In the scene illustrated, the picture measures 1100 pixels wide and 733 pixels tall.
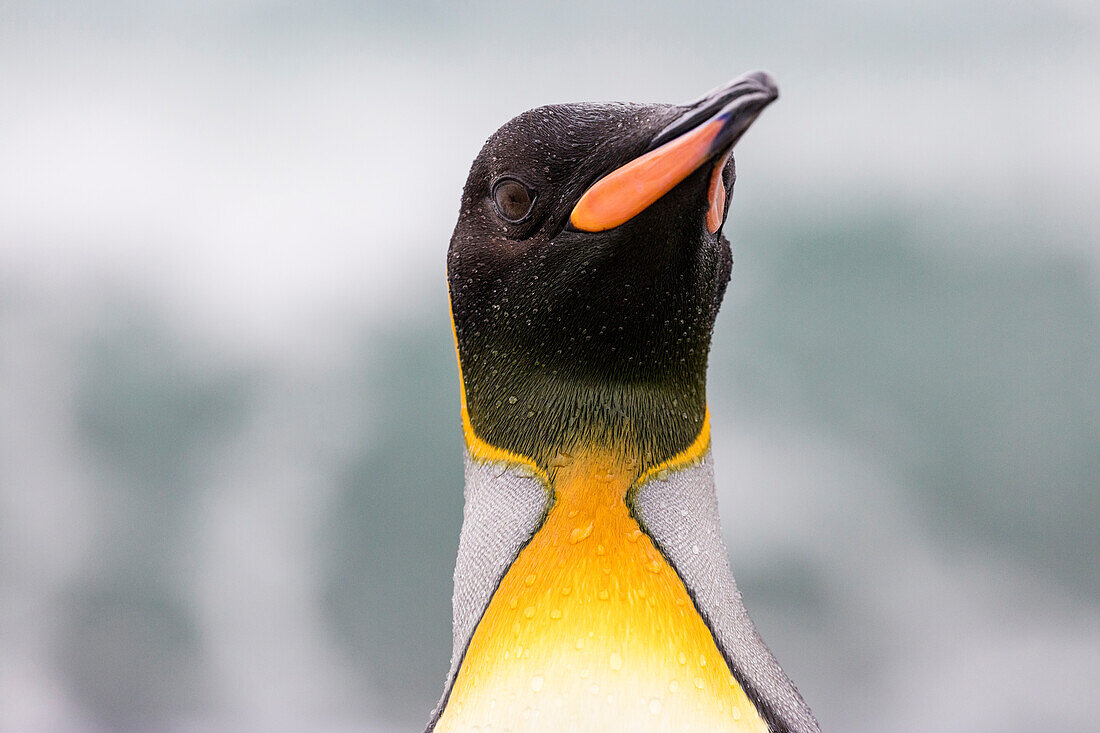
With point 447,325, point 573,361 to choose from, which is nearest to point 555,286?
point 573,361

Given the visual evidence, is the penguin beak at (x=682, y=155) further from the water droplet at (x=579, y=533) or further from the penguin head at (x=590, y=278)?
the water droplet at (x=579, y=533)

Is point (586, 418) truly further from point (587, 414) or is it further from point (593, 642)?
point (593, 642)

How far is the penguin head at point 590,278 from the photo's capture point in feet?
1.92

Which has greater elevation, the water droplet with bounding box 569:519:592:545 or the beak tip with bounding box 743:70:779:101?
the beak tip with bounding box 743:70:779:101

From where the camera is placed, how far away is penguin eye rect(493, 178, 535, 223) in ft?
2.15

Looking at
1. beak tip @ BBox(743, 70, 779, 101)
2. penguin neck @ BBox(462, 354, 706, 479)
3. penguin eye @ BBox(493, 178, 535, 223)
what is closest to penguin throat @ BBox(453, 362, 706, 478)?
penguin neck @ BBox(462, 354, 706, 479)

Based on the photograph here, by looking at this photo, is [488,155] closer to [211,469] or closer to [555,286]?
[555,286]

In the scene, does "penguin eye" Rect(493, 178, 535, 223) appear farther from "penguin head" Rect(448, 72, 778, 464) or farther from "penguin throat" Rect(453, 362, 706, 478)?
"penguin throat" Rect(453, 362, 706, 478)

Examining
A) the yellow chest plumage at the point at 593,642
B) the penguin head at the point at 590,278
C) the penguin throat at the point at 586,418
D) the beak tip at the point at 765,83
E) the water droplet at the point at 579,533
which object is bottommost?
the yellow chest plumage at the point at 593,642

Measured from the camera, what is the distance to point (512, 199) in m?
0.66

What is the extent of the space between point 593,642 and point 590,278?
0.25 meters

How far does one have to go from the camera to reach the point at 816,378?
1596 millimetres

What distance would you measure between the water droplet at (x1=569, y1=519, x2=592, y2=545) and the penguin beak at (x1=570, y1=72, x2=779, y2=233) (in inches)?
8.2

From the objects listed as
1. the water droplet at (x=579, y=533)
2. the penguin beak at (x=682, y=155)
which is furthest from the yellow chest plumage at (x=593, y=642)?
the penguin beak at (x=682, y=155)
